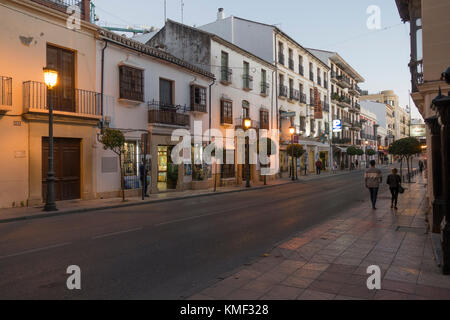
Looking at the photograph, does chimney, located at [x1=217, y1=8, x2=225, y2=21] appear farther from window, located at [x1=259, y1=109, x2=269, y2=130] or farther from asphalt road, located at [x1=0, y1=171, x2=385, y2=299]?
asphalt road, located at [x1=0, y1=171, x2=385, y2=299]

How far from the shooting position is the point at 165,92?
1886 centimetres

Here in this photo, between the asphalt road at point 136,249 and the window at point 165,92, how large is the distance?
9109 millimetres

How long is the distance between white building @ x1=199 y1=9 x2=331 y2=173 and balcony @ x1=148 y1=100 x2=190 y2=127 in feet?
43.5

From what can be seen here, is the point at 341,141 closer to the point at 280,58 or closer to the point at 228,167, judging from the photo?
the point at 280,58

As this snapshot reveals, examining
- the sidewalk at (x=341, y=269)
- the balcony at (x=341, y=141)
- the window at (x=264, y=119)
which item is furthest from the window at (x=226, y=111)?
the balcony at (x=341, y=141)

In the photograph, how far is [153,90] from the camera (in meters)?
17.8

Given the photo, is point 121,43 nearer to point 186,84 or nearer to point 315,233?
point 186,84

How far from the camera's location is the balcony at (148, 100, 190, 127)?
57.0 ft

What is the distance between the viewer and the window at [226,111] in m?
23.1

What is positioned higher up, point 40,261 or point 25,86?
point 25,86

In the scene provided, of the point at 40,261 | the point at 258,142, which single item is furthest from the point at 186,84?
the point at 40,261

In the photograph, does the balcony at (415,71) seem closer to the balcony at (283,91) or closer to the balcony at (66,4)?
the balcony at (66,4)

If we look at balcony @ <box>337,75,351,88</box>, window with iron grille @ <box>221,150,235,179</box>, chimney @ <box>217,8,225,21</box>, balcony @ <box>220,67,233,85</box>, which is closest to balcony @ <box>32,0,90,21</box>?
balcony @ <box>220,67,233,85</box>
